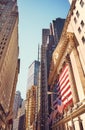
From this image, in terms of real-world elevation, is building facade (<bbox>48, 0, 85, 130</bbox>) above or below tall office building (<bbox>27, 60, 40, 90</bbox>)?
below

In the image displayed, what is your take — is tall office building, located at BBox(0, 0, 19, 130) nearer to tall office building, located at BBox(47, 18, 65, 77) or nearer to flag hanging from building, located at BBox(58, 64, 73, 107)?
tall office building, located at BBox(47, 18, 65, 77)

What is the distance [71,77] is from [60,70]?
1116cm

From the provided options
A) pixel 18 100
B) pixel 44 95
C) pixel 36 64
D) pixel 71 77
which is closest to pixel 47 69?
pixel 44 95

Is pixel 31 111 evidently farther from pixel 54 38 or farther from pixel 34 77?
pixel 34 77

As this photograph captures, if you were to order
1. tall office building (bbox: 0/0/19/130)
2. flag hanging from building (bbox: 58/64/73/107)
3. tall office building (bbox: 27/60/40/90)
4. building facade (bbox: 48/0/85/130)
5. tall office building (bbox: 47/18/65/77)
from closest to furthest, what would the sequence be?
building facade (bbox: 48/0/85/130), flag hanging from building (bbox: 58/64/73/107), tall office building (bbox: 0/0/19/130), tall office building (bbox: 47/18/65/77), tall office building (bbox: 27/60/40/90)

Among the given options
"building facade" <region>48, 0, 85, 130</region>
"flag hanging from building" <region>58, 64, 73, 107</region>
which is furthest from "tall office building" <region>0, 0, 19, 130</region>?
"building facade" <region>48, 0, 85, 130</region>

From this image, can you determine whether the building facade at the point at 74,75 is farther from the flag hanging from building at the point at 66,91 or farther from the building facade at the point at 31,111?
the building facade at the point at 31,111

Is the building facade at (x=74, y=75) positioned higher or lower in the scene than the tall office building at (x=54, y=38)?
lower

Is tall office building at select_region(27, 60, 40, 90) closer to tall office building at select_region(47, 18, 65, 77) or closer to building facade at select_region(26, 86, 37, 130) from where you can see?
building facade at select_region(26, 86, 37, 130)

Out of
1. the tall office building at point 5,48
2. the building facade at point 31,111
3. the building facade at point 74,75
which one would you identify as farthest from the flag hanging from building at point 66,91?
the building facade at point 31,111

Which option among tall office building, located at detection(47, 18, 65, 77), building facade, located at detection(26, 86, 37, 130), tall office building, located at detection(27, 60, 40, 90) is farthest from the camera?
tall office building, located at detection(27, 60, 40, 90)

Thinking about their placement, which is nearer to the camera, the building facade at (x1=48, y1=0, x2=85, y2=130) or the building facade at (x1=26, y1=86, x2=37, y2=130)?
the building facade at (x1=48, y1=0, x2=85, y2=130)

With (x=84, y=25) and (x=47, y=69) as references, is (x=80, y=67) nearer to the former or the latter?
(x=84, y=25)

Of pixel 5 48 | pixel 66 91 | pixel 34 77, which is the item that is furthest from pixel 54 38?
pixel 34 77
